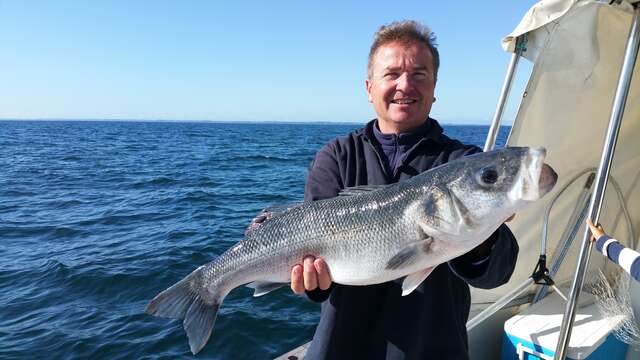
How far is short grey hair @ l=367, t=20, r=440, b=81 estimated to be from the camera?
9.82 feet

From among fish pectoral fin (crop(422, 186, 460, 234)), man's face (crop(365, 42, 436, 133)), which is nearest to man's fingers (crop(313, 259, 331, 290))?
fish pectoral fin (crop(422, 186, 460, 234))

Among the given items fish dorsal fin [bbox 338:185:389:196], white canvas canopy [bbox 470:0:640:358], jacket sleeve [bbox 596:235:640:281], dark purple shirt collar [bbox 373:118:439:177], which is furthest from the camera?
white canvas canopy [bbox 470:0:640:358]

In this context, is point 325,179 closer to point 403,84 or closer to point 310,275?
point 310,275

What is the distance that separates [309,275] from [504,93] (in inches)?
103

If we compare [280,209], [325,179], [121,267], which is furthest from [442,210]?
[121,267]

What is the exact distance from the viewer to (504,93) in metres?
4.10

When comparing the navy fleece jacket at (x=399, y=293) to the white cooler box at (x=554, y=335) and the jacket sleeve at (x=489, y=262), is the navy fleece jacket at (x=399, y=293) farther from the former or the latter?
the white cooler box at (x=554, y=335)

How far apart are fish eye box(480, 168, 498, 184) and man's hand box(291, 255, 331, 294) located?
117 cm

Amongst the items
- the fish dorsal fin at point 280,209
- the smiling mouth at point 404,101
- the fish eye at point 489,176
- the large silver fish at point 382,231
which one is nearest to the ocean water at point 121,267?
the large silver fish at point 382,231

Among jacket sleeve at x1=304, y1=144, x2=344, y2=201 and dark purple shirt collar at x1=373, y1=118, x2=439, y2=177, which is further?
jacket sleeve at x1=304, y1=144, x2=344, y2=201

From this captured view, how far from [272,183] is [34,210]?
1031cm

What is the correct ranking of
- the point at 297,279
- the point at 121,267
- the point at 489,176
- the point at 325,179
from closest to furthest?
the point at 489,176
the point at 297,279
the point at 325,179
the point at 121,267

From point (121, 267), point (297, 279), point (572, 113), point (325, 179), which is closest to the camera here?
point (297, 279)

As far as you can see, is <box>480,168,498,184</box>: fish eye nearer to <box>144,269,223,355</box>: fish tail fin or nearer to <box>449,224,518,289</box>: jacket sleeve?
<box>449,224,518,289</box>: jacket sleeve
